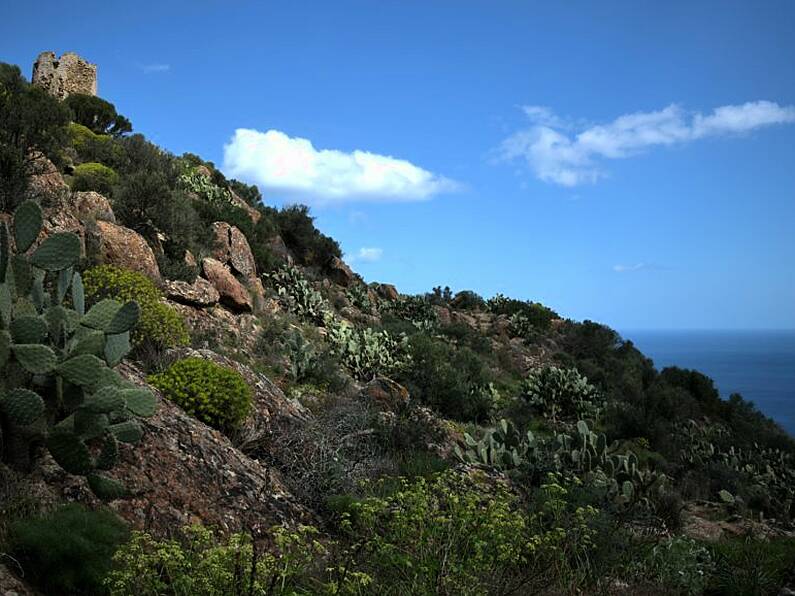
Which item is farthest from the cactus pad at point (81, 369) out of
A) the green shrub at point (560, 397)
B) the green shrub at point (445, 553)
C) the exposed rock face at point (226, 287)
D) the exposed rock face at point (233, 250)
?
the green shrub at point (560, 397)

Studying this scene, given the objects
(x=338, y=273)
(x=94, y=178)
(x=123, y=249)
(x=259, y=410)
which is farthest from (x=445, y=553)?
(x=338, y=273)

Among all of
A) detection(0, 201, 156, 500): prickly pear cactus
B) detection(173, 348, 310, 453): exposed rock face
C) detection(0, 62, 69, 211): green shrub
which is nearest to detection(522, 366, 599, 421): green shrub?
detection(173, 348, 310, 453): exposed rock face

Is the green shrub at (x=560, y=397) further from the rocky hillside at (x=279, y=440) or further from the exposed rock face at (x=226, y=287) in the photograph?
the exposed rock face at (x=226, y=287)

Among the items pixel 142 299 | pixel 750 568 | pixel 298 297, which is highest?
pixel 298 297

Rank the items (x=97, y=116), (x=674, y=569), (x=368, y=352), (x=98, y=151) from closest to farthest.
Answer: (x=674, y=569) → (x=368, y=352) → (x=98, y=151) → (x=97, y=116)

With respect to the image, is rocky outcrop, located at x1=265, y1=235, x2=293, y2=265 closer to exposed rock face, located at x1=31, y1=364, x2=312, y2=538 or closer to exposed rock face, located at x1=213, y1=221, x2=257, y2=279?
exposed rock face, located at x1=213, y1=221, x2=257, y2=279

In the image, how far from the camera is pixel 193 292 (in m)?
12.9

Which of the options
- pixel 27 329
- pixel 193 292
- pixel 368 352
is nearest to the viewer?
pixel 27 329

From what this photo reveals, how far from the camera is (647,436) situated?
14172 millimetres

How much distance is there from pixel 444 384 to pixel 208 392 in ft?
26.7

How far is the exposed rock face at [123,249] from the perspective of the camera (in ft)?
38.0

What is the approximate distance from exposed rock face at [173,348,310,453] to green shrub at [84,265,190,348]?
59 cm

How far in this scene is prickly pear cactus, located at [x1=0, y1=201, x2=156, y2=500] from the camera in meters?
4.81

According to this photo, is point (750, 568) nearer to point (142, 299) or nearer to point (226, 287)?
point (142, 299)
